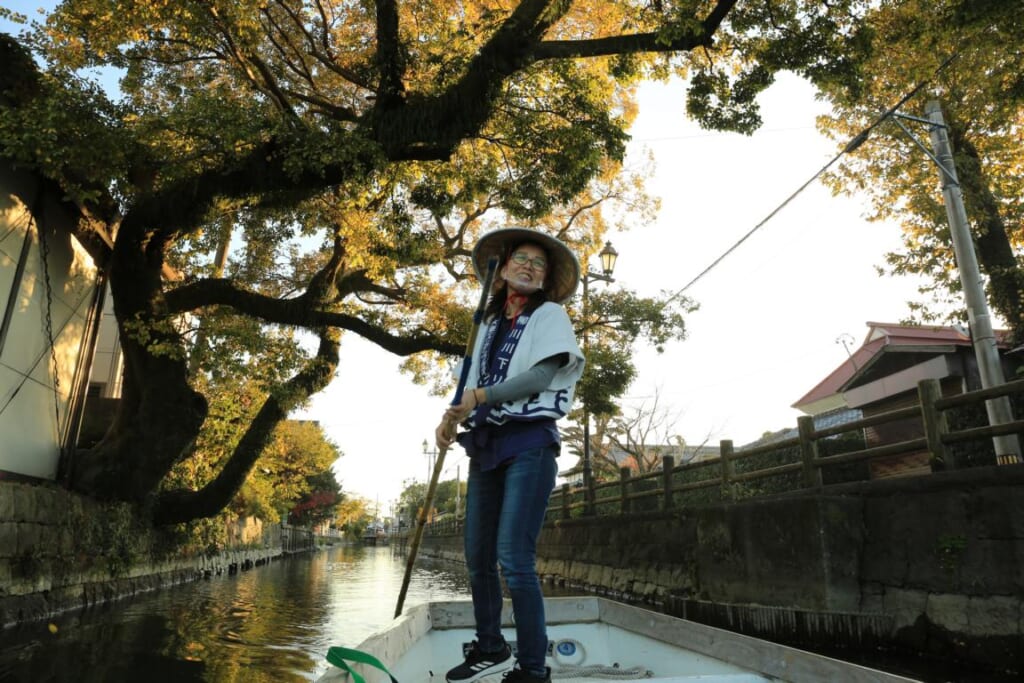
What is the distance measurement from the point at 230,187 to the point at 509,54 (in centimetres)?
390

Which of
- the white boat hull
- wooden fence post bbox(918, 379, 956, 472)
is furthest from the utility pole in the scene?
the white boat hull

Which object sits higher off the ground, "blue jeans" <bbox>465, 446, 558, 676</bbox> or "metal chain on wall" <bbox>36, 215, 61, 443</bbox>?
"metal chain on wall" <bbox>36, 215, 61, 443</bbox>

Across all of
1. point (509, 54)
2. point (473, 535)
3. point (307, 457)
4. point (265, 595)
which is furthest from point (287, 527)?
point (473, 535)

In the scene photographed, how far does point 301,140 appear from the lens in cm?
739

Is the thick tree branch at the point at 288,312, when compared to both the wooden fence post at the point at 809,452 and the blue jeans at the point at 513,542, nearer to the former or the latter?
the wooden fence post at the point at 809,452

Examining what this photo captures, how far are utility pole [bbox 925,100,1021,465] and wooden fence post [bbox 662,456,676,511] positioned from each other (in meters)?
4.72

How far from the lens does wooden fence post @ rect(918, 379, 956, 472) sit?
6156 mm

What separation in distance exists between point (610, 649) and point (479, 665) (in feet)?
4.32

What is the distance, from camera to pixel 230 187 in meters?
8.07

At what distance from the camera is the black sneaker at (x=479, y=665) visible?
2.35 m

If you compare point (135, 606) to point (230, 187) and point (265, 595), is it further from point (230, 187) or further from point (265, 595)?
point (230, 187)

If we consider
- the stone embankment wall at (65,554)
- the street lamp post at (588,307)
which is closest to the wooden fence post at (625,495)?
the street lamp post at (588,307)

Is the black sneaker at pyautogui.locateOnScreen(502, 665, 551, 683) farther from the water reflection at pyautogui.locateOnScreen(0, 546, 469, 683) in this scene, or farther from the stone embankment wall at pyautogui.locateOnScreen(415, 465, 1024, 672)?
the stone embankment wall at pyautogui.locateOnScreen(415, 465, 1024, 672)

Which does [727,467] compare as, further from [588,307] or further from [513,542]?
[513,542]
